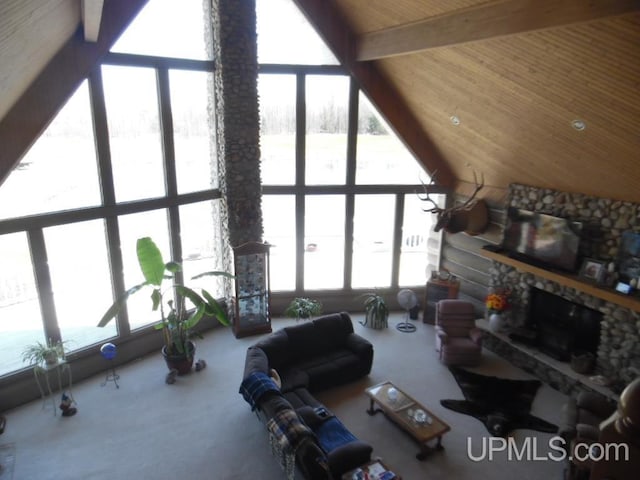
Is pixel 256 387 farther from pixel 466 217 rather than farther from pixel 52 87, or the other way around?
pixel 466 217

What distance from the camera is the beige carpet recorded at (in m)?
5.72

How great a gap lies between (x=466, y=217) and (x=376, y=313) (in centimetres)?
277

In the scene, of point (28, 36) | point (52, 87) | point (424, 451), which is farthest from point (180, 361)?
point (28, 36)

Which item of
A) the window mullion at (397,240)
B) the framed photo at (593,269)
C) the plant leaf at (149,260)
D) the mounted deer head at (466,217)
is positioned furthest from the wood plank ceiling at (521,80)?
the plant leaf at (149,260)

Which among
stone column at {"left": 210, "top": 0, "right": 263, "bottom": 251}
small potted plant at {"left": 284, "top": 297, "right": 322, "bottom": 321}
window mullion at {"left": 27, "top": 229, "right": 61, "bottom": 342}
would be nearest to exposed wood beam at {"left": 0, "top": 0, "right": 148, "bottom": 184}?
window mullion at {"left": 27, "top": 229, "right": 61, "bottom": 342}

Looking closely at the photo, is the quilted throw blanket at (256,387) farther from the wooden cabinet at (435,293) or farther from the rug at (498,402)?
the wooden cabinet at (435,293)

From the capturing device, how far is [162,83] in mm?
8008

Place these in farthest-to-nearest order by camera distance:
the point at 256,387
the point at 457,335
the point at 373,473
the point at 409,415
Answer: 1. the point at 457,335
2. the point at 409,415
3. the point at 256,387
4. the point at 373,473

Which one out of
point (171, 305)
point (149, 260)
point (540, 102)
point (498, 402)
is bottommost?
point (498, 402)

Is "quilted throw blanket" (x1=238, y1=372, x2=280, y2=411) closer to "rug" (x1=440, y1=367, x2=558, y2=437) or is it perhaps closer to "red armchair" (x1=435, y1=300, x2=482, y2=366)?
"rug" (x1=440, y1=367, x2=558, y2=437)

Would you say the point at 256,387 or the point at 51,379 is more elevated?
the point at 256,387

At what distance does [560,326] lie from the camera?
7.98 meters

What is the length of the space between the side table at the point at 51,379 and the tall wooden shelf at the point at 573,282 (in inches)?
307

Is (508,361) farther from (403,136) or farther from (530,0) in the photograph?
(530,0)
